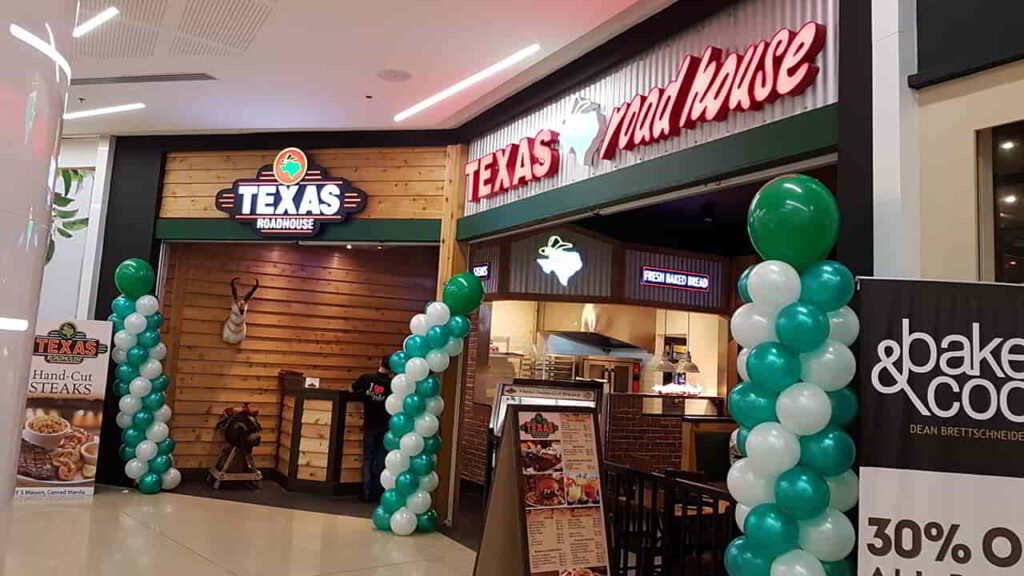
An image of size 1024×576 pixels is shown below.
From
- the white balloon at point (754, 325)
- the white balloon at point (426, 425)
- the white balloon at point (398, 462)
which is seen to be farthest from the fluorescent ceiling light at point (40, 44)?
the white balloon at point (398, 462)

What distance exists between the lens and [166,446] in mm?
7258

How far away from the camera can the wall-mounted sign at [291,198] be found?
7317mm

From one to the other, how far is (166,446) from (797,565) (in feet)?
21.2

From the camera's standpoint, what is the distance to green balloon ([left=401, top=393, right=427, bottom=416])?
5.90 metres

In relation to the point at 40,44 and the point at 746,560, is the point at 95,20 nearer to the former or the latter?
the point at 40,44

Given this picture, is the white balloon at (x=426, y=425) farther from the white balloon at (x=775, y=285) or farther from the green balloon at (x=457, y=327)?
the white balloon at (x=775, y=285)

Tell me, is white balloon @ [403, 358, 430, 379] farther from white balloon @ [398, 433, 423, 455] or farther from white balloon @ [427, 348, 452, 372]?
white balloon @ [398, 433, 423, 455]

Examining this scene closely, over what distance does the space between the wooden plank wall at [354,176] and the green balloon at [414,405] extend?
6.38 feet

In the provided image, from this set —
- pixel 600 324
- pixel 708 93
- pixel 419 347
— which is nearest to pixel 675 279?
pixel 600 324

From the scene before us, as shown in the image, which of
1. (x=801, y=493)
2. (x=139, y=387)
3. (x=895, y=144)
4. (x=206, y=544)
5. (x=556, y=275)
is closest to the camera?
(x=801, y=493)

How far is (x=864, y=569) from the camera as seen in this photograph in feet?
8.32

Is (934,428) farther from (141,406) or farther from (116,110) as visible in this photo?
(116,110)

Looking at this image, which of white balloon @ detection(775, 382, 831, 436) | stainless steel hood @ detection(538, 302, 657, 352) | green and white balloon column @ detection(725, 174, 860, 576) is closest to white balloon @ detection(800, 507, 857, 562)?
green and white balloon column @ detection(725, 174, 860, 576)

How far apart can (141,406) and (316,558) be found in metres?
3.00
